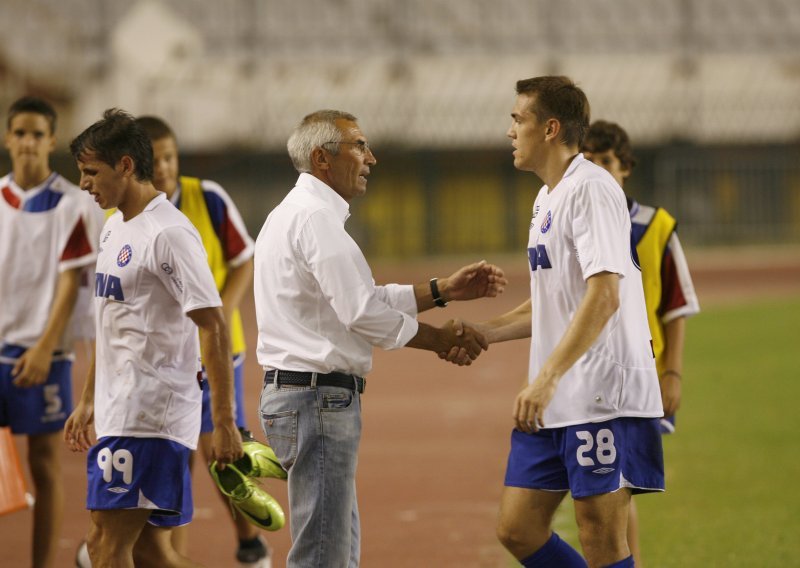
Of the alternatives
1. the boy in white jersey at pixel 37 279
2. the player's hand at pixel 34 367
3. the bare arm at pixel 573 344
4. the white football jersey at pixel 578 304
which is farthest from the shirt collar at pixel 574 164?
the player's hand at pixel 34 367

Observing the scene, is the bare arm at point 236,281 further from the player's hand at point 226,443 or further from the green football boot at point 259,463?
the player's hand at point 226,443

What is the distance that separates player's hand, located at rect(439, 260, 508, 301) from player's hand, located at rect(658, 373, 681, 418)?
3.36 feet

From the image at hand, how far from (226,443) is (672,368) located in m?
2.16

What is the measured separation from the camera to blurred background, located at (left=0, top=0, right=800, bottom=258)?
33.8 meters

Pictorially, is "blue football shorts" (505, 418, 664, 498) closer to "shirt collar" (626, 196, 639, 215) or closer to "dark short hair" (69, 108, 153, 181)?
"shirt collar" (626, 196, 639, 215)

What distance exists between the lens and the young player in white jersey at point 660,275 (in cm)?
574

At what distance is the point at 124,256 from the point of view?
475cm

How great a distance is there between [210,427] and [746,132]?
31.1 m

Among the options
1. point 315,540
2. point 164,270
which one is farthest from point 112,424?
→ point 315,540

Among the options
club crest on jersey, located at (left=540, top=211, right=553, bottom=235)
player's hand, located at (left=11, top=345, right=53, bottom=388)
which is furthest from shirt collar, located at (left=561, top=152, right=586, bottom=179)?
player's hand, located at (left=11, top=345, right=53, bottom=388)

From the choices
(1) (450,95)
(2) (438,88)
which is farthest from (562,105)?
(2) (438,88)

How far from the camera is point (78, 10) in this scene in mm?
34969

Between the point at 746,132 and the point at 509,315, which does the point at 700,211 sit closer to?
the point at 746,132

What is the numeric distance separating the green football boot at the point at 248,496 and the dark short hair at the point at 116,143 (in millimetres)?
1150
